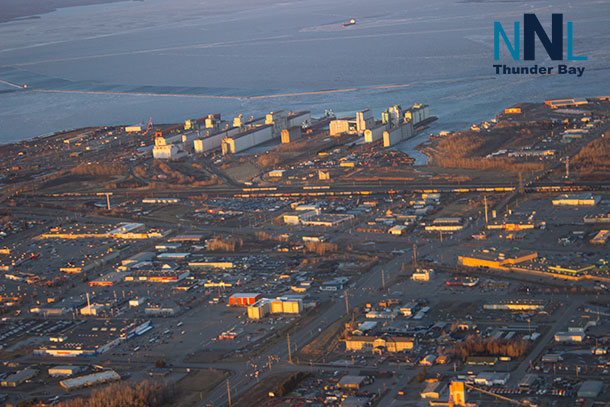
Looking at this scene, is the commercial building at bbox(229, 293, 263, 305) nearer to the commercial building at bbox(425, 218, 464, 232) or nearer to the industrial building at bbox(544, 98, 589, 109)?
the commercial building at bbox(425, 218, 464, 232)

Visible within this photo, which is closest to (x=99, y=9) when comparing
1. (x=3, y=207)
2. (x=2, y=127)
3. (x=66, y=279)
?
(x=2, y=127)

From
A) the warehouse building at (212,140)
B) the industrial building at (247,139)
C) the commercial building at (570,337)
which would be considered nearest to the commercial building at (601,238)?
the commercial building at (570,337)

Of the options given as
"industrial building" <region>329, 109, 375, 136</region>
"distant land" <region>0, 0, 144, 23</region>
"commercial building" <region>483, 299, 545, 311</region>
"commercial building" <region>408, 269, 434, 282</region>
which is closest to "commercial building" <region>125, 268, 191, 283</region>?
"commercial building" <region>408, 269, 434, 282</region>

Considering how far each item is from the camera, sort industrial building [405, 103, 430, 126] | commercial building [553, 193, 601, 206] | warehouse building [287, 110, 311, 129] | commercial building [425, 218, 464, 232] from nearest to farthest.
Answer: commercial building [425, 218, 464, 232] < commercial building [553, 193, 601, 206] < industrial building [405, 103, 430, 126] < warehouse building [287, 110, 311, 129]

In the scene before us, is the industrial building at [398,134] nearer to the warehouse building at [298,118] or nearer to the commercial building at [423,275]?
the warehouse building at [298,118]

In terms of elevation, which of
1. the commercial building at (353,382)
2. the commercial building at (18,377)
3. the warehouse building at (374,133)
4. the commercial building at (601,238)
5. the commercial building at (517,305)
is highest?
the commercial building at (353,382)

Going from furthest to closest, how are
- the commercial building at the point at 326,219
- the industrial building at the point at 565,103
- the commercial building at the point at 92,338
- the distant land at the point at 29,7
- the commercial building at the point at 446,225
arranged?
the distant land at the point at 29,7 < the industrial building at the point at 565,103 < the commercial building at the point at 326,219 < the commercial building at the point at 446,225 < the commercial building at the point at 92,338

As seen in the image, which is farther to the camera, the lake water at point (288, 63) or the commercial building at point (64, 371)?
the lake water at point (288, 63)
